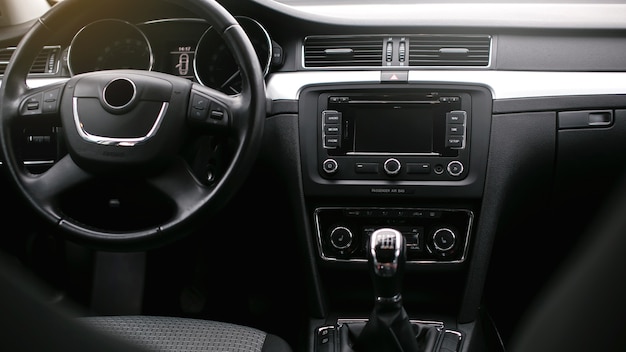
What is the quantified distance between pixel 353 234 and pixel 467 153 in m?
0.39

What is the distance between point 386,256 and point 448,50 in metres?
0.64

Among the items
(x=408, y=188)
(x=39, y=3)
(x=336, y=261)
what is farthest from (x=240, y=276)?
(x=39, y=3)

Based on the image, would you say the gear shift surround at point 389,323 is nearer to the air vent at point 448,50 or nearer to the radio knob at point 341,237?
the radio knob at point 341,237

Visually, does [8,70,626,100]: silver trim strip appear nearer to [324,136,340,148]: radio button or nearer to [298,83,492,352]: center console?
[298,83,492,352]: center console

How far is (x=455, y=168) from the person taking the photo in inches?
76.6

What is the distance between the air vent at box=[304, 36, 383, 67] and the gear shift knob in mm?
543

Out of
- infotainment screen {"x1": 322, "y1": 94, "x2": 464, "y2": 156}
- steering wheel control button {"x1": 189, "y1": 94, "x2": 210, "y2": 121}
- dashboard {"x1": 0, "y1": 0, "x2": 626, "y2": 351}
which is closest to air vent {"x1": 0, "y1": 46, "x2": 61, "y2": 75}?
dashboard {"x1": 0, "y1": 0, "x2": 626, "y2": 351}

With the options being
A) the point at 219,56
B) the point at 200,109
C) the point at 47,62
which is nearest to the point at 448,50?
the point at 219,56

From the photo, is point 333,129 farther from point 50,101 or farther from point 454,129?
point 50,101

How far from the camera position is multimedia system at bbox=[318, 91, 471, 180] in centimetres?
192

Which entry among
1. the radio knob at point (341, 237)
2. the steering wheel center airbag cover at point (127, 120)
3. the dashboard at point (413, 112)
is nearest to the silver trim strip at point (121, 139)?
the steering wheel center airbag cover at point (127, 120)

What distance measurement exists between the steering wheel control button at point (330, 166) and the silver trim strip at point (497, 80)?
0.65ft

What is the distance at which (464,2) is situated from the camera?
2.12 meters

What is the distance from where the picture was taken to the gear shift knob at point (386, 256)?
1603 mm
